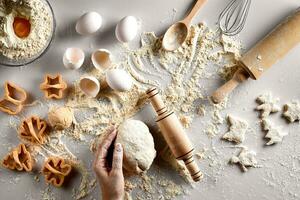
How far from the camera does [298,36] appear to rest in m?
1.23

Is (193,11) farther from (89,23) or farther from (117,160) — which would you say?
(117,160)

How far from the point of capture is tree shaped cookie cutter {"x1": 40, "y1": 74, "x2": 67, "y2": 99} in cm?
127

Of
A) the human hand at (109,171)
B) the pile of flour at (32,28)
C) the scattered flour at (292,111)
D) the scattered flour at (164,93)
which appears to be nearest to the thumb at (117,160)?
the human hand at (109,171)

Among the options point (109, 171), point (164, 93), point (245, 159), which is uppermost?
point (164, 93)

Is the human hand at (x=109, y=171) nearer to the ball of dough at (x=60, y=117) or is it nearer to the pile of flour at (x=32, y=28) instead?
the ball of dough at (x=60, y=117)

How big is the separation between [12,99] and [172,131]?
0.42 metres

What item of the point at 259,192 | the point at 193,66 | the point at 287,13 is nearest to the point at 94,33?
the point at 193,66

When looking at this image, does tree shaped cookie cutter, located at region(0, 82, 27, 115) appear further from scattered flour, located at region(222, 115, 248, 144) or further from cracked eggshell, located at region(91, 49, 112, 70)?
scattered flour, located at region(222, 115, 248, 144)

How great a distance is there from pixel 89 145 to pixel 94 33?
11.6 inches

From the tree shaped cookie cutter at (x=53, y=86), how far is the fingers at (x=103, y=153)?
0.17m

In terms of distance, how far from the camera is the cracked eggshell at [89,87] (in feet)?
4.17

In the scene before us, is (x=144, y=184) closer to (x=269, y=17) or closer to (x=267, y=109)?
(x=267, y=109)

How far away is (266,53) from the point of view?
1.24 metres

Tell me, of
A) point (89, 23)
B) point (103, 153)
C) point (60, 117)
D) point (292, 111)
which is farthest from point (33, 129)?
point (292, 111)
